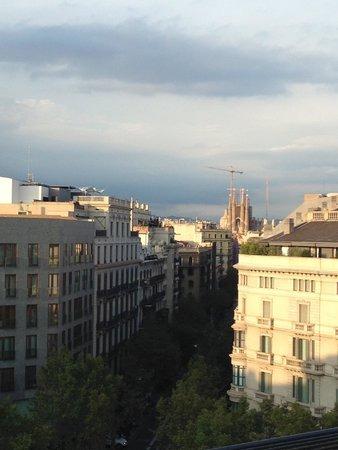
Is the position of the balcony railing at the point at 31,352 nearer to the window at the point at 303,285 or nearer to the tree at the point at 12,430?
the tree at the point at 12,430

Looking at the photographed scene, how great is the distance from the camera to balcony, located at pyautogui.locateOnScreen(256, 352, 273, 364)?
53.1m

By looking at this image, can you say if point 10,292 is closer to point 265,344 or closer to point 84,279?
point 84,279

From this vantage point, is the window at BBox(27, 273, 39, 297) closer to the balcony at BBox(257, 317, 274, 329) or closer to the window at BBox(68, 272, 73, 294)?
the window at BBox(68, 272, 73, 294)

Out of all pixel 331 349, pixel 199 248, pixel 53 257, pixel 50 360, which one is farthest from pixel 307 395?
pixel 199 248

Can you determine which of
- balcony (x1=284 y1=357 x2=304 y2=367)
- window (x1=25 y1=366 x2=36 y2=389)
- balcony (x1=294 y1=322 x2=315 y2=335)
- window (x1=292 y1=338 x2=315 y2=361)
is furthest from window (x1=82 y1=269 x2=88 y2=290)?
balcony (x1=294 y1=322 x2=315 y2=335)

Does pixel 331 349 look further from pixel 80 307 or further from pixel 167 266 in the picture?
pixel 167 266

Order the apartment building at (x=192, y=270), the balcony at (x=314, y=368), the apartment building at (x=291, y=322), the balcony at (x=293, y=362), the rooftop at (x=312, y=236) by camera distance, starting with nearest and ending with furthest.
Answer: the balcony at (x=314, y=368), the apartment building at (x=291, y=322), the balcony at (x=293, y=362), the rooftop at (x=312, y=236), the apartment building at (x=192, y=270)

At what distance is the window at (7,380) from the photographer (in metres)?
59.5

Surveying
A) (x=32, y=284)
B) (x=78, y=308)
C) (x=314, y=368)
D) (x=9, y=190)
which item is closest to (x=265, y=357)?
(x=314, y=368)

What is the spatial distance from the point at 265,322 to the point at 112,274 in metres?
32.5

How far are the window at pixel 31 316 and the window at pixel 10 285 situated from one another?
178 cm

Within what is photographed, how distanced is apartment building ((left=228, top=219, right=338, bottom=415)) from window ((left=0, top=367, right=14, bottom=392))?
17.0 metres

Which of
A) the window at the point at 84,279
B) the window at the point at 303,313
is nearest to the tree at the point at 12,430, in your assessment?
the window at the point at 303,313

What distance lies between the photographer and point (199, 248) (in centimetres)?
15638
